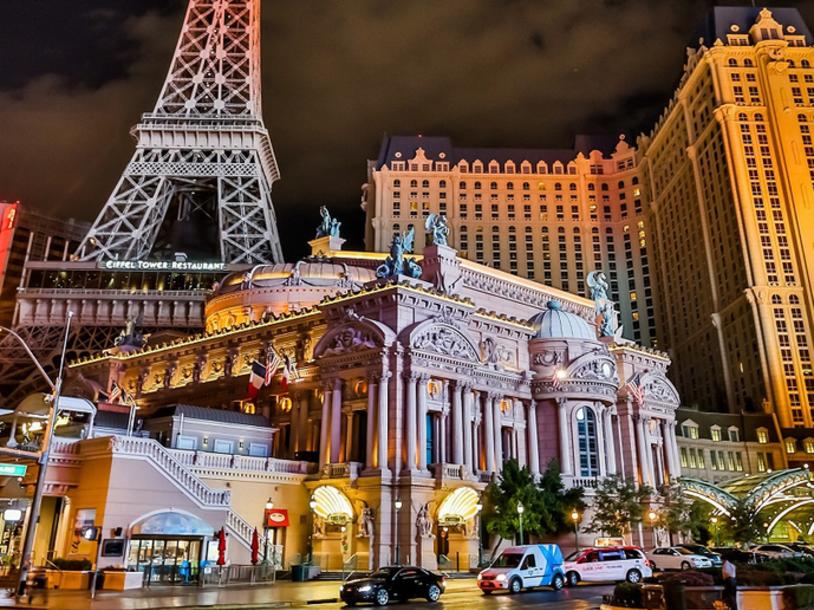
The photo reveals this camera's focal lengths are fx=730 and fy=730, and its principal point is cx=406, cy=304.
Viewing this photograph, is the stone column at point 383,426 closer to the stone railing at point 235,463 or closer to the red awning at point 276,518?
the stone railing at point 235,463

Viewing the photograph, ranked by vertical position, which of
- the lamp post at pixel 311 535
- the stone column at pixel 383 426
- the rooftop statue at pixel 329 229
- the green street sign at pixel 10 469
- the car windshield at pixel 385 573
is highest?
the rooftop statue at pixel 329 229

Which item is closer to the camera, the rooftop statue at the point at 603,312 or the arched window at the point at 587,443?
the arched window at the point at 587,443

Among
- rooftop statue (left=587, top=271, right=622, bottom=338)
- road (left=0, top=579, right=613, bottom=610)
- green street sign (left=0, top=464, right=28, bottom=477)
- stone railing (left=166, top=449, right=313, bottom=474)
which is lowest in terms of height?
road (left=0, top=579, right=613, bottom=610)

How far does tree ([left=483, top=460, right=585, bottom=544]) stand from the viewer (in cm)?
5253

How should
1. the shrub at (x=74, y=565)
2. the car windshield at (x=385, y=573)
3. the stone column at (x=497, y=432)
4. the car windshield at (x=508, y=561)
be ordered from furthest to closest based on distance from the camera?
1. the stone column at (x=497, y=432)
2. the car windshield at (x=508, y=561)
3. the shrub at (x=74, y=565)
4. the car windshield at (x=385, y=573)

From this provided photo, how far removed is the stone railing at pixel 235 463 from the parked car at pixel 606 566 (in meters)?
21.5

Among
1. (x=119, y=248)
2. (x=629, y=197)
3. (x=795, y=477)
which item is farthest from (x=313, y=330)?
(x=629, y=197)

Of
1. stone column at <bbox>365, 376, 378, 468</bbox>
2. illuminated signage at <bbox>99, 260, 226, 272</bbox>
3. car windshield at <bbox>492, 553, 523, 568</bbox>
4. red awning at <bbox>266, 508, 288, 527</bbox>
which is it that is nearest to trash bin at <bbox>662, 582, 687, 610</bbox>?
car windshield at <bbox>492, 553, 523, 568</bbox>

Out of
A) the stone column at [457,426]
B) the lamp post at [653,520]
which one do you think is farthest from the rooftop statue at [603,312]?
the stone column at [457,426]

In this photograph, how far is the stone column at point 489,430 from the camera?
60531 millimetres

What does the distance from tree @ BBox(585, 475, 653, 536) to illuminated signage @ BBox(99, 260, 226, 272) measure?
210ft

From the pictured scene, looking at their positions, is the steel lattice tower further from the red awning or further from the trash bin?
the trash bin

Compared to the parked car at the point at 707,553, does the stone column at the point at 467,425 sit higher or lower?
higher

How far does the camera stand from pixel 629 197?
585 ft
